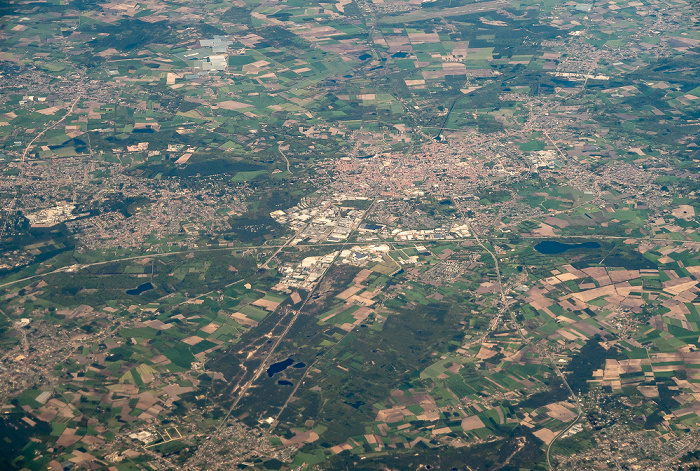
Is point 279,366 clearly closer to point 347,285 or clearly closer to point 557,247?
point 347,285

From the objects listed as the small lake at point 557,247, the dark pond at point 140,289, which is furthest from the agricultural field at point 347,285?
the dark pond at point 140,289

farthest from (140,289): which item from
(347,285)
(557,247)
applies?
(557,247)

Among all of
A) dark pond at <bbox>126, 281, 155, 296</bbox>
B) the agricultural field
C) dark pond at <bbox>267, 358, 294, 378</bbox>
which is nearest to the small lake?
the agricultural field

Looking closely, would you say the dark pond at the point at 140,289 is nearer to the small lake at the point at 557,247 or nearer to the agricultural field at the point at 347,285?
the agricultural field at the point at 347,285

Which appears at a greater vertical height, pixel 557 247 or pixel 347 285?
pixel 347 285

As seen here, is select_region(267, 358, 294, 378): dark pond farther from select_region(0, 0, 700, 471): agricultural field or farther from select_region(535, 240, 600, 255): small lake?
select_region(535, 240, 600, 255): small lake
